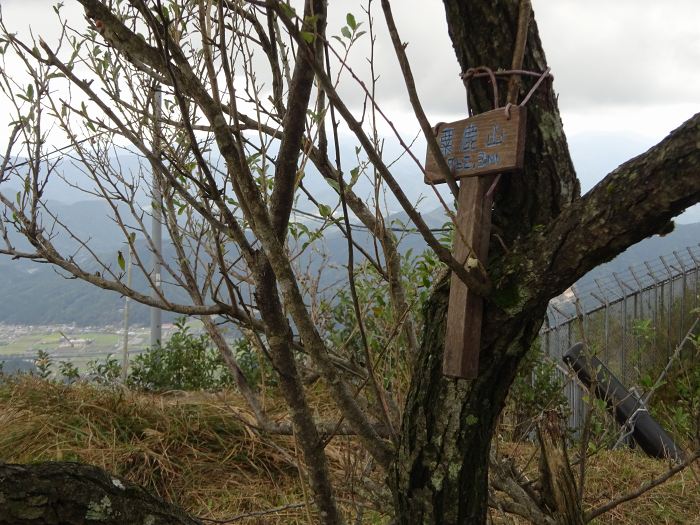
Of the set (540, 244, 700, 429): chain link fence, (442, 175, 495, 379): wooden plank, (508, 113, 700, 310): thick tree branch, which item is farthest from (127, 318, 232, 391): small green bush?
(508, 113, 700, 310): thick tree branch

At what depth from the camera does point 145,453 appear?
13.8 feet

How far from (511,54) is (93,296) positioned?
32547 millimetres

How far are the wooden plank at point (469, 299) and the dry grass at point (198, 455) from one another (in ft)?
7.01

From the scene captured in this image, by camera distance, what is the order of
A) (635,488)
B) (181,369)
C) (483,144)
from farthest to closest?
1. (181,369)
2. (635,488)
3. (483,144)

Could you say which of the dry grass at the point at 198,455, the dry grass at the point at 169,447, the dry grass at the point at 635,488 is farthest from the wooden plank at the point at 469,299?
the dry grass at the point at 169,447

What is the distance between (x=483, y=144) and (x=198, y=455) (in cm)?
335

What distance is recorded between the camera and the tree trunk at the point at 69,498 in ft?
4.37

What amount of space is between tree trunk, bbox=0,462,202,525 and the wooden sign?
0.97 meters

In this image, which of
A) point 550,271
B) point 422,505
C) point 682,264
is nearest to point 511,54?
point 550,271

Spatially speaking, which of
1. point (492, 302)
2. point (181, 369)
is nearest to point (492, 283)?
point (492, 302)

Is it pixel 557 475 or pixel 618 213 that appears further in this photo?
pixel 557 475

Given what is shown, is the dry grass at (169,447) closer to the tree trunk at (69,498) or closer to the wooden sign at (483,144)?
the tree trunk at (69,498)

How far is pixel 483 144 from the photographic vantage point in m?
1.65

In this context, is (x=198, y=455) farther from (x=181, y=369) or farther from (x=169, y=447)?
(x=181, y=369)
